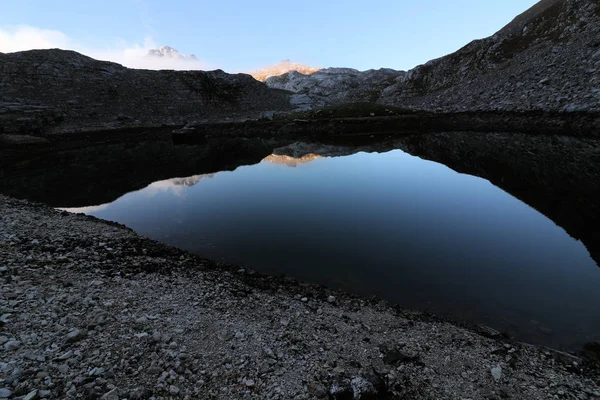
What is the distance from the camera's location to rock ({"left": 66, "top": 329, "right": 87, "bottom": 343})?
815 cm

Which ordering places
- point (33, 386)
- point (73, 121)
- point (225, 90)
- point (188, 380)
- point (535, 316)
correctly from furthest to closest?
point (225, 90), point (73, 121), point (535, 316), point (188, 380), point (33, 386)

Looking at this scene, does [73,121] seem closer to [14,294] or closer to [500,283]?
[14,294]

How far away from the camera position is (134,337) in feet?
28.5

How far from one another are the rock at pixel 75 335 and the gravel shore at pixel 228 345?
1.1 inches

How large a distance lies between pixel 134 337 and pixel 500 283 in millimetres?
15351

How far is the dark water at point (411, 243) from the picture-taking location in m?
12.6

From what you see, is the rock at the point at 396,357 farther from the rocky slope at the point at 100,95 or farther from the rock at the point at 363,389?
the rocky slope at the point at 100,95

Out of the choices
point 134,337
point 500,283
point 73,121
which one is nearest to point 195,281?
point 134,337

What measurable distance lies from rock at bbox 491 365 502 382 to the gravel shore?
3 cm

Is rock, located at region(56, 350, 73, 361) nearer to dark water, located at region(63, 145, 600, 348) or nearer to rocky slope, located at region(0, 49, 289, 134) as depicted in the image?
dark water, located at region(63, 145, 600, 348)

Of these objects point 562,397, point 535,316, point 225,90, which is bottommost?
point 535,316

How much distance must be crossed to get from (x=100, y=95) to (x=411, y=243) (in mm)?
110041

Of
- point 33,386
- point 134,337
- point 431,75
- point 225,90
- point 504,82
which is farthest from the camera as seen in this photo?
point 225,90

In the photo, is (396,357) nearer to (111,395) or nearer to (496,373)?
(496,373)
